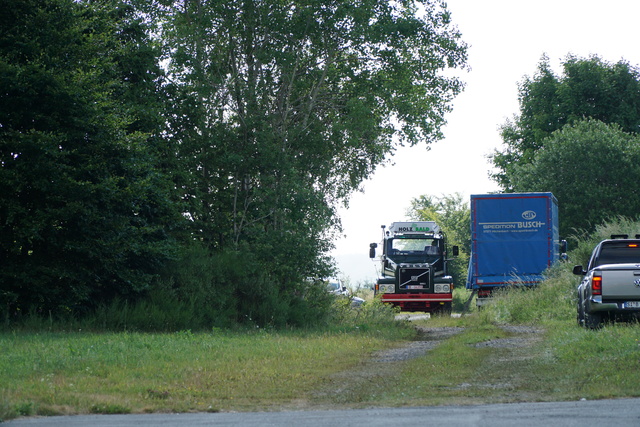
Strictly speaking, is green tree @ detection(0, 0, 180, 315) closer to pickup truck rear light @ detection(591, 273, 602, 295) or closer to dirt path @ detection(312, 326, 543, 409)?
dirt path @ detection(312, 326, 543, 409)

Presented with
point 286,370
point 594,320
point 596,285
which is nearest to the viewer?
point 286,370

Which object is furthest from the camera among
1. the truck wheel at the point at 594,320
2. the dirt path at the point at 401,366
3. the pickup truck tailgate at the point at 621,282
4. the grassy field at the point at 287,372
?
the truck wheel at the point at 594,320

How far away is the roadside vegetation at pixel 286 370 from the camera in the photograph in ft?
29.8

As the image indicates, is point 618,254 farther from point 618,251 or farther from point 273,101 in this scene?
point 273,101

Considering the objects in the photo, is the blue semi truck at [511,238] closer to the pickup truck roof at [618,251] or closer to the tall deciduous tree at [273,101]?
the tall deciduous tree at [273,101]

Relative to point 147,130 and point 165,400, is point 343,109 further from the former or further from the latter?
point 165,400

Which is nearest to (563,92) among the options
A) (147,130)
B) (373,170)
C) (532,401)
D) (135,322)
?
(373,170)

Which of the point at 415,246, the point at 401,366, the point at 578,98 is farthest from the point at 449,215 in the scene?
the point at 401,366

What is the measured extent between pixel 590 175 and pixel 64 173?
136 ft

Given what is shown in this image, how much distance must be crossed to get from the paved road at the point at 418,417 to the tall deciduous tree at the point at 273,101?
48.1 feet

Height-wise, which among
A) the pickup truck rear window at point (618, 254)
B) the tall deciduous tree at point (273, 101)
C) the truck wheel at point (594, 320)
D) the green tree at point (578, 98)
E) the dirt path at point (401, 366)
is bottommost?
the dirt path at point (401, 366)

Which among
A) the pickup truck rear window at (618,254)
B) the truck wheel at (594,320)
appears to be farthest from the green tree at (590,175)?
the truck wheel at (594,320)

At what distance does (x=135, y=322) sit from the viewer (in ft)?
63.1

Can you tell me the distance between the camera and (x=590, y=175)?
52.5m
